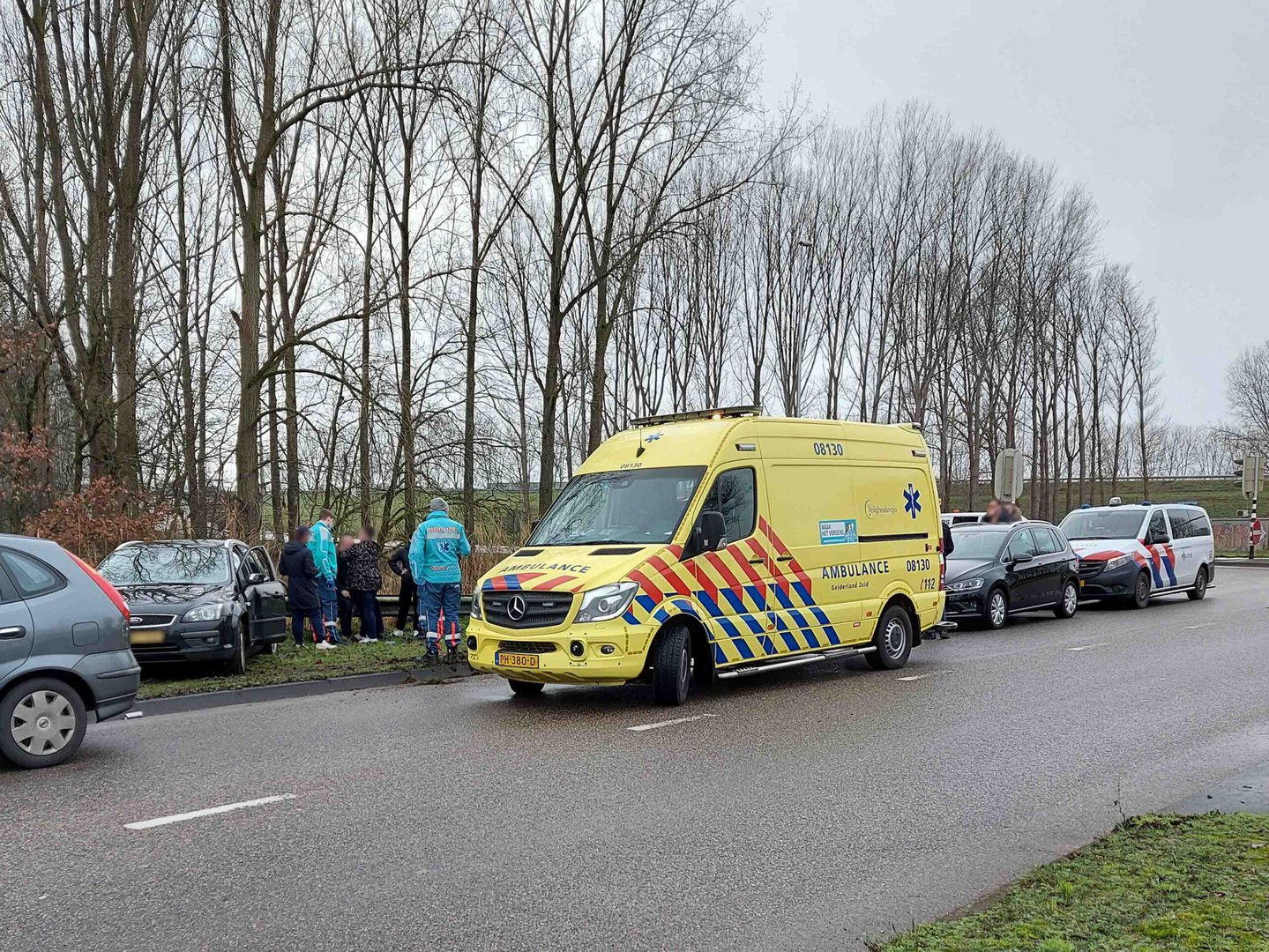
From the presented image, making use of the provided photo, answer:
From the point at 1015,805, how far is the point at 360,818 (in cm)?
388

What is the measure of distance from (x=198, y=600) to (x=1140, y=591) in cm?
1692

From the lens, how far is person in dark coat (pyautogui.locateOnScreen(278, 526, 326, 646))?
49.7 ft

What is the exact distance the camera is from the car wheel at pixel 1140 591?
2094 centimetres

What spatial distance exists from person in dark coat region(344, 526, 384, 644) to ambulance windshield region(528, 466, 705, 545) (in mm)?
5000

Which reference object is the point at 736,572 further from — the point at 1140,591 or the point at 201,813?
the point at 1140,591

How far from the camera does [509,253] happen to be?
37.3 m

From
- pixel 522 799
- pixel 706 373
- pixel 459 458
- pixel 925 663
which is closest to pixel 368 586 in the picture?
pixel 459 458

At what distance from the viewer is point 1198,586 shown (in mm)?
23031

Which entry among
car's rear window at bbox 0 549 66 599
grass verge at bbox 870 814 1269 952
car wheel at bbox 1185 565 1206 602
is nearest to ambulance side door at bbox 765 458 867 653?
grass verge at bbox 870 814 1269 952

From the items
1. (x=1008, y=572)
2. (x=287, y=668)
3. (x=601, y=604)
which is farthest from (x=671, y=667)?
(x=1008, y=572)

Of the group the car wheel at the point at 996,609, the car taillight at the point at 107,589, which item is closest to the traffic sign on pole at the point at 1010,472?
the car wheel at the point at 996,609

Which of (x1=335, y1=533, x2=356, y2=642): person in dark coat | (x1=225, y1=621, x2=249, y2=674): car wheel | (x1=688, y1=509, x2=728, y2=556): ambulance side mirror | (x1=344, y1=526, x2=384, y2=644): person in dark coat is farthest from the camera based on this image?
(x1=335, y1=533, x2=356, y2=642): person in dark coat

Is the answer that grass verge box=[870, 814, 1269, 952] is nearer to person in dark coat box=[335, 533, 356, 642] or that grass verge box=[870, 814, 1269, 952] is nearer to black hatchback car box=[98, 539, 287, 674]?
black hatchback car box=[98, 539, 287, 674]

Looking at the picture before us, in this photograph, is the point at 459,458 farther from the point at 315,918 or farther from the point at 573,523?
the point at 315,918
